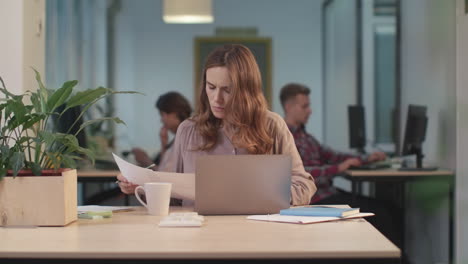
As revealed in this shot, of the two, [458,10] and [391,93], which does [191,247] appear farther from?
[391,93]

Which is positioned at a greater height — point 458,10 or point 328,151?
point 458,10

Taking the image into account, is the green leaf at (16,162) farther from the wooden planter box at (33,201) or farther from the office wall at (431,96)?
the office wall at (431,96)

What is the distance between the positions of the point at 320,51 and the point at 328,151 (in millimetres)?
5030

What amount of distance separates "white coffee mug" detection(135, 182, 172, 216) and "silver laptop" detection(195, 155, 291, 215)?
0.14m

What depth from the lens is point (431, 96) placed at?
16.8 feet

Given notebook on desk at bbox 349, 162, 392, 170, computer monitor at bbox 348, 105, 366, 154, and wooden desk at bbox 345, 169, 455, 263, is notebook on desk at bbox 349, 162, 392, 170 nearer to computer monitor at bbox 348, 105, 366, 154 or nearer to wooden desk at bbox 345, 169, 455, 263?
wooden desk at bbox 345, 169, 455, 263

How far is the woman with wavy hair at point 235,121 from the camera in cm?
270

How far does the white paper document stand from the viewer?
94.2 inches

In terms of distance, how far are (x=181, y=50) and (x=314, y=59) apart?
196 centimetres

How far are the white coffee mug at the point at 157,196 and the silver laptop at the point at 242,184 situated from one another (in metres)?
0.14

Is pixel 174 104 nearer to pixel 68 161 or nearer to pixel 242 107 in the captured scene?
pixel 242 107

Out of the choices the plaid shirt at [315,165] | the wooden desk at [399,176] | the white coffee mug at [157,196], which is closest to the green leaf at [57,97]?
the white coffee mug at [157,196]

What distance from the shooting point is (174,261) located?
1.67 m

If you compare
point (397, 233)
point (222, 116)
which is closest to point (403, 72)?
point (397, 233)
